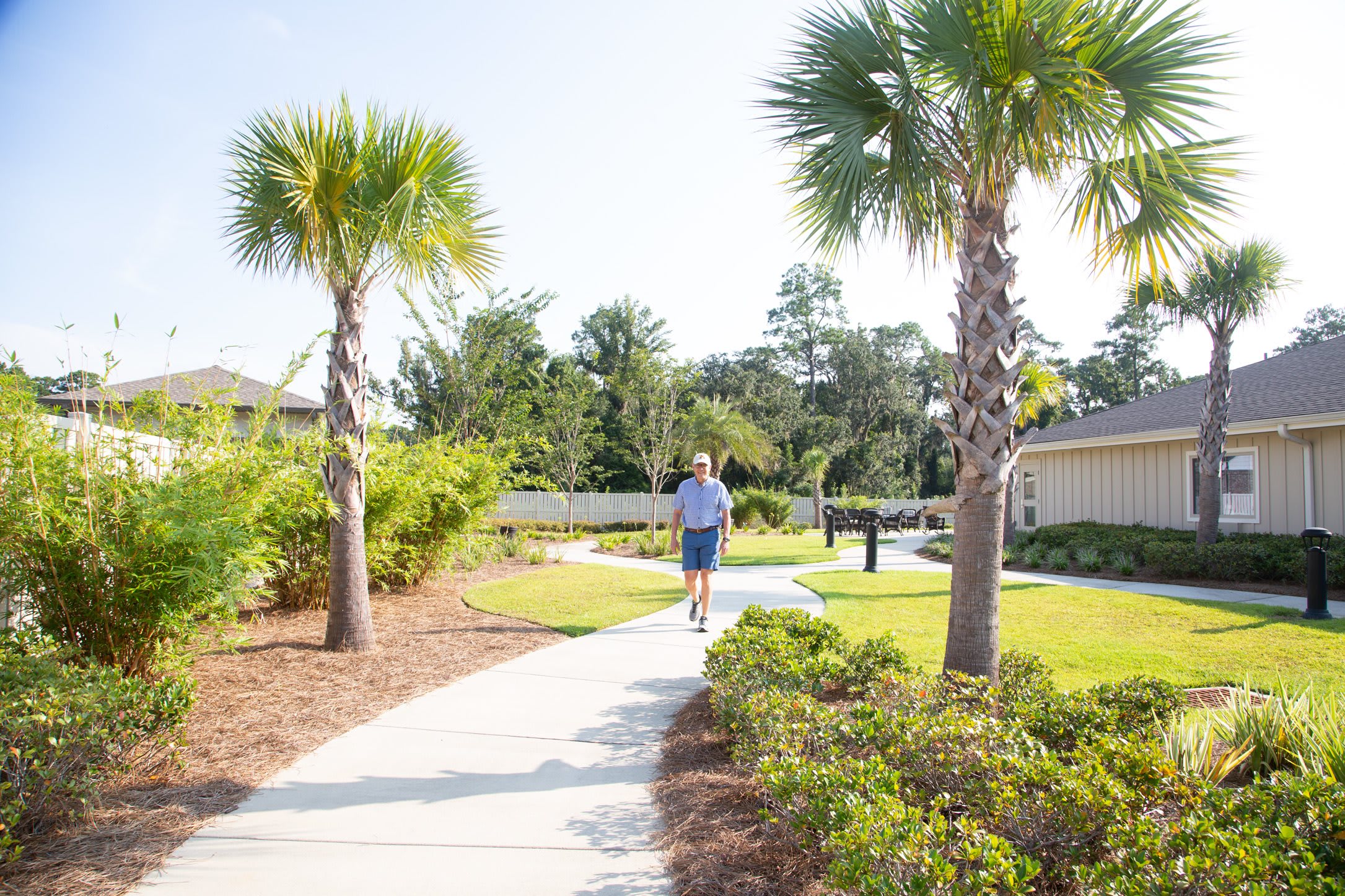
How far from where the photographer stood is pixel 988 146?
423cm

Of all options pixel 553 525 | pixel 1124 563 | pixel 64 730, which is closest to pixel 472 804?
pixel 64 730

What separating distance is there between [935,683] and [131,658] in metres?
4.60

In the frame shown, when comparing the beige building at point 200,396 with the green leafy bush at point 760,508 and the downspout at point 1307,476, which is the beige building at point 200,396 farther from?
the downspout at point 1307,476

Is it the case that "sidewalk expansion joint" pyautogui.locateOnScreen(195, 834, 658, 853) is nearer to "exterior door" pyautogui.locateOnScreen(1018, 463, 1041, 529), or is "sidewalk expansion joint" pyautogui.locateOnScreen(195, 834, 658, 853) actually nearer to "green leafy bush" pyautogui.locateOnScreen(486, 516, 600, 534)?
"green leafy bush" pyautogui.locateOnScreen(486, 516, 600, 534)

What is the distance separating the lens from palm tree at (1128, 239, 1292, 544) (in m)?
12.3

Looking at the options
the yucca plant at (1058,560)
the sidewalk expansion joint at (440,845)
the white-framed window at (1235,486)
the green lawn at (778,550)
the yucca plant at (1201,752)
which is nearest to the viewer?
the sidewalk expansion joint at (440,845)

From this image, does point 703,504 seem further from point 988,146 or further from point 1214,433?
point 1214,433

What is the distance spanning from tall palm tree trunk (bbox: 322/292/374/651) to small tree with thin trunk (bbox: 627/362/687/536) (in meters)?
14.1

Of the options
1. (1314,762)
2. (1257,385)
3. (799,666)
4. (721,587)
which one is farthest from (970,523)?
(1257,385)

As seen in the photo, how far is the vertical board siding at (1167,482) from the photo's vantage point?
40.2 feet

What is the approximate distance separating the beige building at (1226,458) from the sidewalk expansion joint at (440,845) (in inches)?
547

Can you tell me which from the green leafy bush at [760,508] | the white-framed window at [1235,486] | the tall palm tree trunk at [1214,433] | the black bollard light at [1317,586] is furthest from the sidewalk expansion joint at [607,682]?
the green leafy bush at [760,508]

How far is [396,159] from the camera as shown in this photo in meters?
6.11

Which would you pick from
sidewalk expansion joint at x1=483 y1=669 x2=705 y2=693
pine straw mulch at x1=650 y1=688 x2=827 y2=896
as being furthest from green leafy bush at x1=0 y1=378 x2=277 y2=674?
pine straw mulch at x1=650 y1=688 x2=827 y2=896
